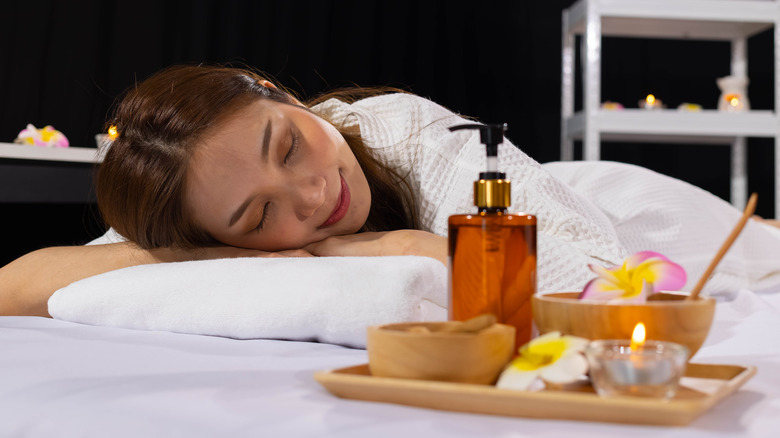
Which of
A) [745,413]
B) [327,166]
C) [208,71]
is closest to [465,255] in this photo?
[745,413]

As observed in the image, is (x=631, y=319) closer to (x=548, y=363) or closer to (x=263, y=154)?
(x=548, y=363)

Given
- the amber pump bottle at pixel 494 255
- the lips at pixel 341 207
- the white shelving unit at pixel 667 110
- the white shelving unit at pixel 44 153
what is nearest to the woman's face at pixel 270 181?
the lips at pixel 341 207

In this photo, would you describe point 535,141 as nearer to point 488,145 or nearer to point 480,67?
point 480,67

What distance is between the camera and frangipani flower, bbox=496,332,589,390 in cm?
48

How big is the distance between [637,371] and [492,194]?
0.68 feet

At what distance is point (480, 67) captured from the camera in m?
4.29

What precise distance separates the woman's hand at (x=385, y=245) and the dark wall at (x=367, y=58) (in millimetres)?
1986

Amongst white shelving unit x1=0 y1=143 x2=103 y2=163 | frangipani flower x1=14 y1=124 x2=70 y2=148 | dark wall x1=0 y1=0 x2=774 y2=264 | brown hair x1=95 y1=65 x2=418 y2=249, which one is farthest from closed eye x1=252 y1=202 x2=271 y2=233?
dark wall x1=0 y1=0 x2=774 y2=264

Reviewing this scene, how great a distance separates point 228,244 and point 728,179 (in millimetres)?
3885

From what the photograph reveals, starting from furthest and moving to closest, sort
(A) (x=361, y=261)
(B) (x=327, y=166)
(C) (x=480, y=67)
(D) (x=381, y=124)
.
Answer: (C) (x=480, y=67) → (D) (x=381, y=124) → (B) (x=327, y=166) → (A) (x=361, y=261)

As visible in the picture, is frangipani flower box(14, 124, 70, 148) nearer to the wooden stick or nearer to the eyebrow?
the eyebrow

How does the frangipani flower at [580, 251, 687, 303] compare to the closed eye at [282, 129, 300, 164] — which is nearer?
the frangipani flower at [580, 251, 687, 303]

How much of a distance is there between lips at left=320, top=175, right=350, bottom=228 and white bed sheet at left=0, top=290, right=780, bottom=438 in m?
0.38

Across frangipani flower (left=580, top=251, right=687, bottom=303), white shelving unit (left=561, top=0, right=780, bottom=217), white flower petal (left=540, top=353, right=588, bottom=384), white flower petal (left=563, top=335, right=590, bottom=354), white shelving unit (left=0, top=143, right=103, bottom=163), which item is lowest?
white flower petal (left=540, top=353, right=588, bottom=384)
